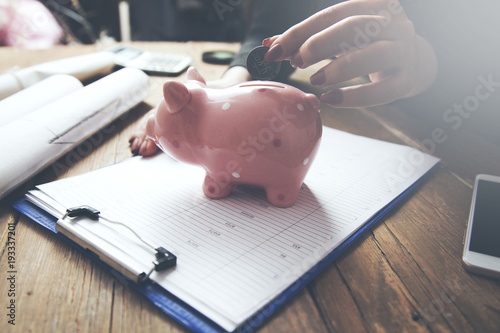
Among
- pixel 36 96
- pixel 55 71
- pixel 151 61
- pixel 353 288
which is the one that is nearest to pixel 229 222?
pixel 353 288

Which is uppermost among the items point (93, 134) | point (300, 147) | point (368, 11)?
point (368, 11)

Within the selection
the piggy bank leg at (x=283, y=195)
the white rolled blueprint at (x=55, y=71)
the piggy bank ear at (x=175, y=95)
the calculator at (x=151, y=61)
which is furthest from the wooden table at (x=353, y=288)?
the calculator at (x=151, y=61)

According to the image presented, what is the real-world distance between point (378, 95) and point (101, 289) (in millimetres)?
491

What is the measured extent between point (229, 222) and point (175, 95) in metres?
0.18

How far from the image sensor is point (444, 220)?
500mm

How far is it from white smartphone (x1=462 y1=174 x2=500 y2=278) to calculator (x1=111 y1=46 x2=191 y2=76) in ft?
2.75

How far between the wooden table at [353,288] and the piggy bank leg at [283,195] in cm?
11

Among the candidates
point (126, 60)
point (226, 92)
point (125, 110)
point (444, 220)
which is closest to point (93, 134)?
point (125, 110)

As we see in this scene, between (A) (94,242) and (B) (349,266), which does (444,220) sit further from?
(A) (94,242)

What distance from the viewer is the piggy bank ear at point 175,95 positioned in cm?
45

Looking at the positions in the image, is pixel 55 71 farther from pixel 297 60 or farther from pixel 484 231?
pixel 484 231

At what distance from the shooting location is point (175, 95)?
1.49ft

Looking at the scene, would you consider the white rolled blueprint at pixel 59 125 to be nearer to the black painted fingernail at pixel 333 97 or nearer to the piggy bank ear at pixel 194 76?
the piggy bank ear at pixel 194 76

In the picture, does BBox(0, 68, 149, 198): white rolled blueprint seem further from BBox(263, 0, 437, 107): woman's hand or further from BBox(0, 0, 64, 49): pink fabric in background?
BBox(0, 0, 64, 49): pink fabric in background
